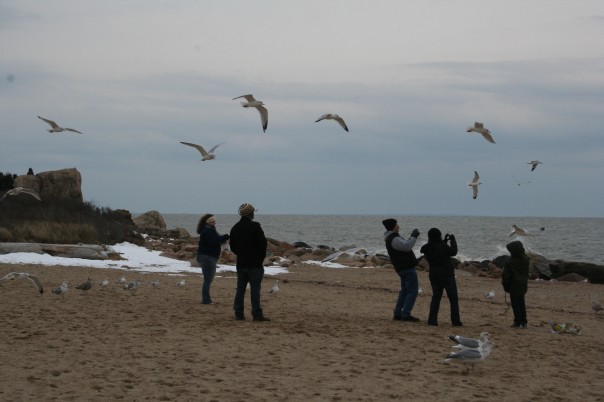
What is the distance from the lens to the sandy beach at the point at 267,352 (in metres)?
7.42

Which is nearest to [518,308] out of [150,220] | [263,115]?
[263,115]

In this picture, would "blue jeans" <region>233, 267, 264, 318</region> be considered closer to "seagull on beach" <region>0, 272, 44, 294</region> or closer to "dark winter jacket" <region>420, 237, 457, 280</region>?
"dark winter jacket" <region>420, 237, 457, 280</region>

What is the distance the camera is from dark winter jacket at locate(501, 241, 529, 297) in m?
12.2

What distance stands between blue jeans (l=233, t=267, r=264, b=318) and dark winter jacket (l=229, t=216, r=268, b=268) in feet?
0.33

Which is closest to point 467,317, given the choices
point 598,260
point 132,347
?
point 132,347

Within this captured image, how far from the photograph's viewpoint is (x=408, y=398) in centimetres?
729

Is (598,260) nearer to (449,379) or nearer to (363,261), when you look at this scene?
(363,261)

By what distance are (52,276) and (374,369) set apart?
11405mm

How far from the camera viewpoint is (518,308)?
1243cm

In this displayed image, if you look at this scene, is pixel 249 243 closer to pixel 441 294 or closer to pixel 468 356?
pixel 441 294

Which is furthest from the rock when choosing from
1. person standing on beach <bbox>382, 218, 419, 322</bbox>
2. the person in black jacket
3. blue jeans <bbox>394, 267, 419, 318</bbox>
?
the person in black jacket

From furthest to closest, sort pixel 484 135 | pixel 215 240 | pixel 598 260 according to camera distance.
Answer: pixel 598 260 → pixel 484 135 → pixel 215 240

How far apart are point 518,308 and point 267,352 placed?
4998 millimetres

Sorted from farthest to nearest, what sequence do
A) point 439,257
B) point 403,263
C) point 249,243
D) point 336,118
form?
1. point 336,118
2. point 403,263
3. point 439,257
4. point 249,243
